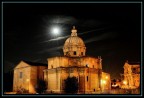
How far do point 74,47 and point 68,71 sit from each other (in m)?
5.89

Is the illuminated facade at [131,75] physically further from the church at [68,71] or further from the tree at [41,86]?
the tree at [41,86]

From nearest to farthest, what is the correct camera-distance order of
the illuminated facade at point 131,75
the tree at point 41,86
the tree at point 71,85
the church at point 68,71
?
the tree at point 71,85 < the church at point 68,71 < the tree at point 41,86 < the illuminated facade at point 131,75

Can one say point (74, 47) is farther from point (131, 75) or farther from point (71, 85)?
point (131, 75)

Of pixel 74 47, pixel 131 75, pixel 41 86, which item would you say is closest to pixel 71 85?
pixel 41 86

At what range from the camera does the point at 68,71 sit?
131ft

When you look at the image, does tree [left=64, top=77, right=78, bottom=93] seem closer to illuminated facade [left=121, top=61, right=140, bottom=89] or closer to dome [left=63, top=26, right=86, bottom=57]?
dome [left=63, top=26, right=86, bottom=57]

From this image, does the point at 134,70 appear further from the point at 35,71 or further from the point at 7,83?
the point at 7,83

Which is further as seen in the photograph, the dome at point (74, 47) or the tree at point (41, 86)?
the dome at point (74, 47)

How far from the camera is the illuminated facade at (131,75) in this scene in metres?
52.8

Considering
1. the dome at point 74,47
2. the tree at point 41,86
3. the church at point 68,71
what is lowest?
the tree at point 41,86

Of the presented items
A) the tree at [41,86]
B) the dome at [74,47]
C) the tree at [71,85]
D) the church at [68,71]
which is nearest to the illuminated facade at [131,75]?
the church at [68,71]

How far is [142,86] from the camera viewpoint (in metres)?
20.5

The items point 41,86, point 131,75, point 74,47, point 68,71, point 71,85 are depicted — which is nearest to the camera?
point 71,85

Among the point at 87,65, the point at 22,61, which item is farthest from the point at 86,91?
the point at 22,61
